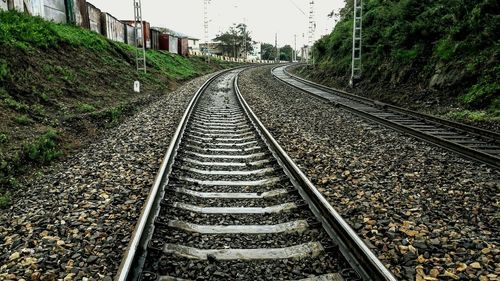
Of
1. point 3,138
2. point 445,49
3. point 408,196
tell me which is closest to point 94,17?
point 3,138

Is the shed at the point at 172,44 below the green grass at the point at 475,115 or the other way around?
the other way around

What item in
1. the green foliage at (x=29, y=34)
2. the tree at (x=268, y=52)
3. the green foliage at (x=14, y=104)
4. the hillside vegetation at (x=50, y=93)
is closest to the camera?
the hillside vegetation at (x=50, y=93)

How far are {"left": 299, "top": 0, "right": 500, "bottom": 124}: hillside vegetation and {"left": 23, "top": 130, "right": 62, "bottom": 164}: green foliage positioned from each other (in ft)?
33.2

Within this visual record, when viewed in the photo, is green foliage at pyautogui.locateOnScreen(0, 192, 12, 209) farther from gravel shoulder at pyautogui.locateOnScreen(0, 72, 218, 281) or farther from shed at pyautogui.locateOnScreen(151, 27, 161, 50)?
shed at pyautogui.locateOnScreen(151, 27, 161, 50)

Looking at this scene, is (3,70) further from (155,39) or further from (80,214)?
(155,39)

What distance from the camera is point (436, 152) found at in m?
7.05

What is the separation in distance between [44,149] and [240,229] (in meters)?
4.77

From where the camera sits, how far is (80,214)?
431 cm

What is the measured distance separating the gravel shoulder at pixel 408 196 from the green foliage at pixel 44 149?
14.5ft

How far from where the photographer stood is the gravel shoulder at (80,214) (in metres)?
3.30

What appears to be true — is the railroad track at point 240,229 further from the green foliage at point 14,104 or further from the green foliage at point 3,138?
the green foliage at point 14,104

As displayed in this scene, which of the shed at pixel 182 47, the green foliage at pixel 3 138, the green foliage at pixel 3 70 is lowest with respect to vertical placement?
the green foliage at pixel 3 138

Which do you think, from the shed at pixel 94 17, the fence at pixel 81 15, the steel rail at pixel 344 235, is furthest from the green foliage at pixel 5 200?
the shed at pixel 94 17

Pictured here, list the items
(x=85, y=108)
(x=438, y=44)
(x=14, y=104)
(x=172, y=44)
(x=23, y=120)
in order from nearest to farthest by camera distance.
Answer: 1. (x=23, y=120)
2. (x=14, y=104)
3. (x=85, y=108)
4. (x=438, y=44)
5. (x=172, y=44)
